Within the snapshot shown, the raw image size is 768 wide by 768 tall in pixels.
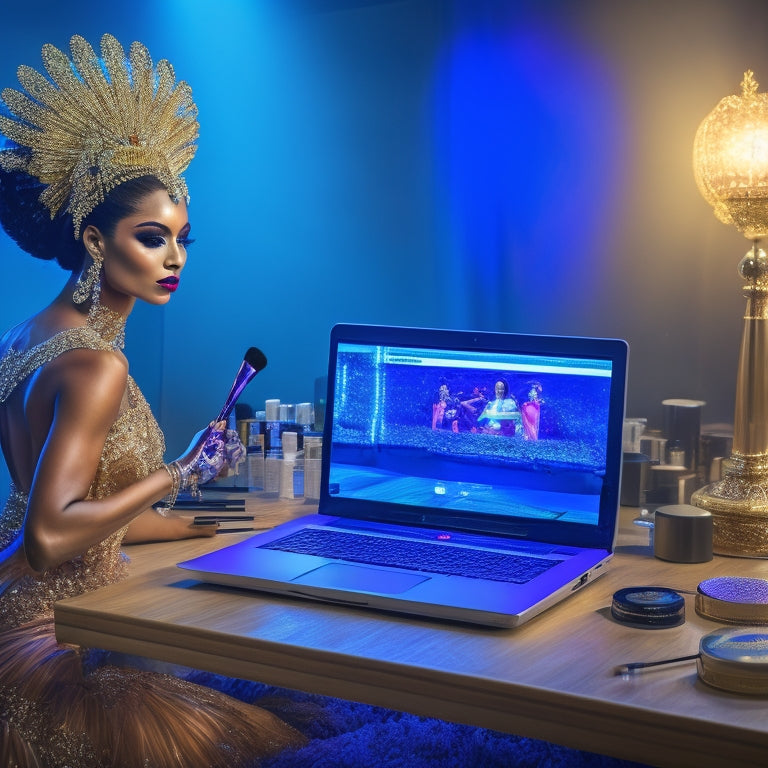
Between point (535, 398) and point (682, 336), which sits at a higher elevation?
point (682, 336)

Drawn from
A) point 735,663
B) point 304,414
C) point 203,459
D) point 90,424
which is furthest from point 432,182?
point 735,663

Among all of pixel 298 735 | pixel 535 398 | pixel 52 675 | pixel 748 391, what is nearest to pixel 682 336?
pixel 748 391

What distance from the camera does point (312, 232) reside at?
2.28 metres

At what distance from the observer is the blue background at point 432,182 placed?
1901 mm

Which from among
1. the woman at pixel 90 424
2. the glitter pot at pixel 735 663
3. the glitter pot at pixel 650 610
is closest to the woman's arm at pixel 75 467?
the woman at pixel 90 424

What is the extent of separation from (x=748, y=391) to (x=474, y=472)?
1.41ft

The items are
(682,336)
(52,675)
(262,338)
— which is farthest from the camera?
(262,338)

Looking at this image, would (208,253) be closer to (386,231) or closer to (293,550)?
(386,231)

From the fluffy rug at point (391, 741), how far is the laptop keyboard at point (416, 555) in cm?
25

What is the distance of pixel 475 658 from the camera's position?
106 cm

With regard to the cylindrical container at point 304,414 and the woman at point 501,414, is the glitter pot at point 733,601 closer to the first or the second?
the woman at point 501,414

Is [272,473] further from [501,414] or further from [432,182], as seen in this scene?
[432,182]

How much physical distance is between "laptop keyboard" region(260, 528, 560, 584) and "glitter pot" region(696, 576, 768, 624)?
19 centimetres

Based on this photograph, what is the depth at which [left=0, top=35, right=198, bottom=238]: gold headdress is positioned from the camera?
147 centimetres
